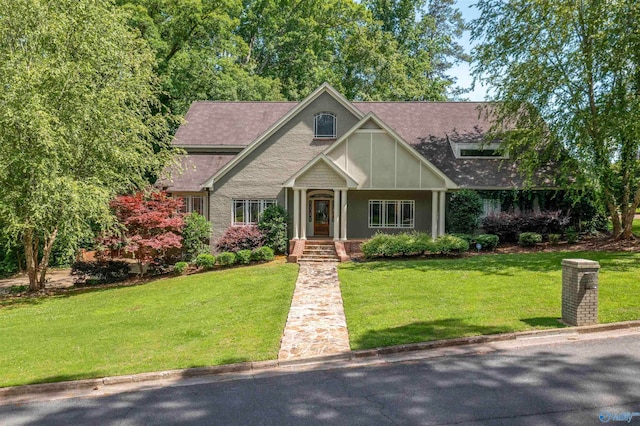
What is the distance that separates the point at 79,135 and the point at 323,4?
3084 cm

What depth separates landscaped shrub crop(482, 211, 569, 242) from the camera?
2003 centimetres

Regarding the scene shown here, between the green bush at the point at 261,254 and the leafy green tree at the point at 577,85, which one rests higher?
the leafy green tree at the point at 577,85

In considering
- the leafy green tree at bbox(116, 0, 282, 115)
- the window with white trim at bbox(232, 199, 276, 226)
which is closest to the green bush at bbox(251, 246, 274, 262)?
the window with white trim at bbox(232, 199, 276, 226)

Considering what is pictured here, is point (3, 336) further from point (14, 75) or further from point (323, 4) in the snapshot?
point (323, 4)

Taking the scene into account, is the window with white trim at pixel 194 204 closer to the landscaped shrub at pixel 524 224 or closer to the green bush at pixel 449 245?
the green bush at pixel 449 245

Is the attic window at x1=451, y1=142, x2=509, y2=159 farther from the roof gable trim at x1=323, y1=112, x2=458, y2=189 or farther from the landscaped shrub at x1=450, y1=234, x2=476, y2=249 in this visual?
the landscaped shrub at x1=450, y1=234, x2=476, y2=249

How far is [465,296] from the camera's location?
37.1ft

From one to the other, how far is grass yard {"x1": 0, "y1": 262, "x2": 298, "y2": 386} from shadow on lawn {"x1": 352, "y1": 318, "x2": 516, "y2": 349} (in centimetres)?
180

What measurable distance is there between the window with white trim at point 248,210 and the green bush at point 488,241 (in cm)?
948

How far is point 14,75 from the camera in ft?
47.2

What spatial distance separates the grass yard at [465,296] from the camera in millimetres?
8766

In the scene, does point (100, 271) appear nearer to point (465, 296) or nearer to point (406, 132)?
point (465, 296)

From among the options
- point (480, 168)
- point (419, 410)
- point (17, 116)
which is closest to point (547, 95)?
point (480, 168)

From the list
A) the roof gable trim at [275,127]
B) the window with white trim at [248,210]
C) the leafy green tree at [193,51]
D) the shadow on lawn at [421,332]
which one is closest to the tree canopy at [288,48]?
the leafy green tree at [193,51]
